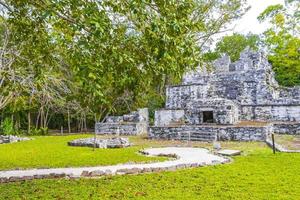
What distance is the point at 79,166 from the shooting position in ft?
32.0

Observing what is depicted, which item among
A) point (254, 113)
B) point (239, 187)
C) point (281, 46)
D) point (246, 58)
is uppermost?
point (281, 46)

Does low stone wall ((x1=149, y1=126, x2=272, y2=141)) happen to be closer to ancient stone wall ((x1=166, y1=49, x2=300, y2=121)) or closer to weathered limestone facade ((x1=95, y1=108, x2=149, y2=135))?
ancient stone wall ((x1=166, y1=49, x2=300, y2=121))

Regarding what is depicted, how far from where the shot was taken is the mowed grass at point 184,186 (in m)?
6.11

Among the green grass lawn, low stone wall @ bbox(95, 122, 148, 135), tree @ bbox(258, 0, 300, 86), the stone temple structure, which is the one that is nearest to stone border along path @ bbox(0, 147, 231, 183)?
the green grass lawn

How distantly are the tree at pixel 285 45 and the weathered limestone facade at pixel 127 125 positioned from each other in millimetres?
13686

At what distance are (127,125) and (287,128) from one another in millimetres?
9432

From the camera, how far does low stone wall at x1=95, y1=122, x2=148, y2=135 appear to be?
878 inches

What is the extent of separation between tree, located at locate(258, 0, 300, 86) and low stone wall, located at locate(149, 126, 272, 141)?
14.4 meters

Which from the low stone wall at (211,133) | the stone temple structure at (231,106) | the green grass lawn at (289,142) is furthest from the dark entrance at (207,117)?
the green grass lawn at (289,142)

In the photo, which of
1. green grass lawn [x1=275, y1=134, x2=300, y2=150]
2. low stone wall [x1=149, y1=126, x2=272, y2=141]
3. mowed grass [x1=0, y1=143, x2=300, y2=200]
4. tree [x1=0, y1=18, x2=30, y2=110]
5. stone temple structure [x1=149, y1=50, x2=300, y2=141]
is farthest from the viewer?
stone temple structure [x1=149, y1=50, x2=300, y2=141]

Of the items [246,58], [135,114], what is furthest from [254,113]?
[135,114]

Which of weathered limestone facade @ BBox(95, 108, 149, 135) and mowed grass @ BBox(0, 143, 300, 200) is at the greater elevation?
weathered limestone facade @ BBox(95, 108, 149, 135)

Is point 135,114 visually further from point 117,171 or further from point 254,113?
point 117,171

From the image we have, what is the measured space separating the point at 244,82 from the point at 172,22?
58.9 ft
